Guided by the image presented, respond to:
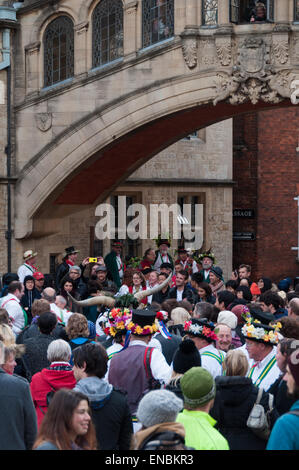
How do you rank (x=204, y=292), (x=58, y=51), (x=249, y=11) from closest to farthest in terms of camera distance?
(x=204, y=292), (x=249, y=11), (x=58, y=51)

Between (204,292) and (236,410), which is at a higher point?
(204,292)

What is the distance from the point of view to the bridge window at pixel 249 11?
17.7 m

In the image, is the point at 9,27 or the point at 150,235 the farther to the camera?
the point at 150,235

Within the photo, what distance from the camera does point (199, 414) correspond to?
238 inches

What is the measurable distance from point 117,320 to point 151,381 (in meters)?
1.21

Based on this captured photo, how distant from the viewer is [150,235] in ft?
81.3

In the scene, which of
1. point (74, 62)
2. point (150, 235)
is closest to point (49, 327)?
point (74, 62)

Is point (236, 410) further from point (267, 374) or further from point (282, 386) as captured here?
point (267, 374)

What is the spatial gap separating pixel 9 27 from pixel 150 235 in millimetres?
7293

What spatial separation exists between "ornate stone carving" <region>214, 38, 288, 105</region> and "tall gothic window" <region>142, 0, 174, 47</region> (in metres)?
1.72

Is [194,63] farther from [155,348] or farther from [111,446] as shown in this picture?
[111,446]

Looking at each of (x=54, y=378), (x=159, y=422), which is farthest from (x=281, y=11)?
(x=159, y=422)

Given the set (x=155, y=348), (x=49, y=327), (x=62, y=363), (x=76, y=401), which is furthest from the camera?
(x=49, y=327)

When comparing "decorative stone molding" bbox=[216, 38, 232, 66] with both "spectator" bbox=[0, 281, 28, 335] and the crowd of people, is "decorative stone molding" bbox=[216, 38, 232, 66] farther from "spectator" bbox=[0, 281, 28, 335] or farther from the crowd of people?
"spectator" bbox=[0, 281, 28, 335]
